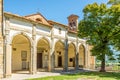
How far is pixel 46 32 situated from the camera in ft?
84.2

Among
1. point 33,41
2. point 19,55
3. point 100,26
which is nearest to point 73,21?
point 100,26

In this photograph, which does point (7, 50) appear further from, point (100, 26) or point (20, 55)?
point (100, 26)

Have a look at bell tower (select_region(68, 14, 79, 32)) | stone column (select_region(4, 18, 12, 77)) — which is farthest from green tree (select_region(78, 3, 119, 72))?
stone column (select_region(4, 18, 12, 77))

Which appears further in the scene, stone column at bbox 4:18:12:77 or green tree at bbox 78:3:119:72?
green tree at bbox 78:3:119:72

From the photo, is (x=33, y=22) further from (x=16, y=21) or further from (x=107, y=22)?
(x=107, y=22)

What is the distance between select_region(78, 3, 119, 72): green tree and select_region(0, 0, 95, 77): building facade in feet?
11.1

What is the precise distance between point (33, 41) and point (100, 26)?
877cm

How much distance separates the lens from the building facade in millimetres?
19672

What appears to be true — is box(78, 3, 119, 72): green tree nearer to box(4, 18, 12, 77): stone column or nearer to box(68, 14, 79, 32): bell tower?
box(68, 14, 79, 32): bell tower

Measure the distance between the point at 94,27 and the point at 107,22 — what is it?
170cm

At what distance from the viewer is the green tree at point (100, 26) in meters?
26.4

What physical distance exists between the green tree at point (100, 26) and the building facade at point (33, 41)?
Answer: 3370 millimetres

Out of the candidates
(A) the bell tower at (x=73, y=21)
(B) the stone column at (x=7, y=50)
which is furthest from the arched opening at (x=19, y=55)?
(A) the bell tower at (x=73, y=21)

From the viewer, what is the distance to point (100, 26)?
26.8 metres
